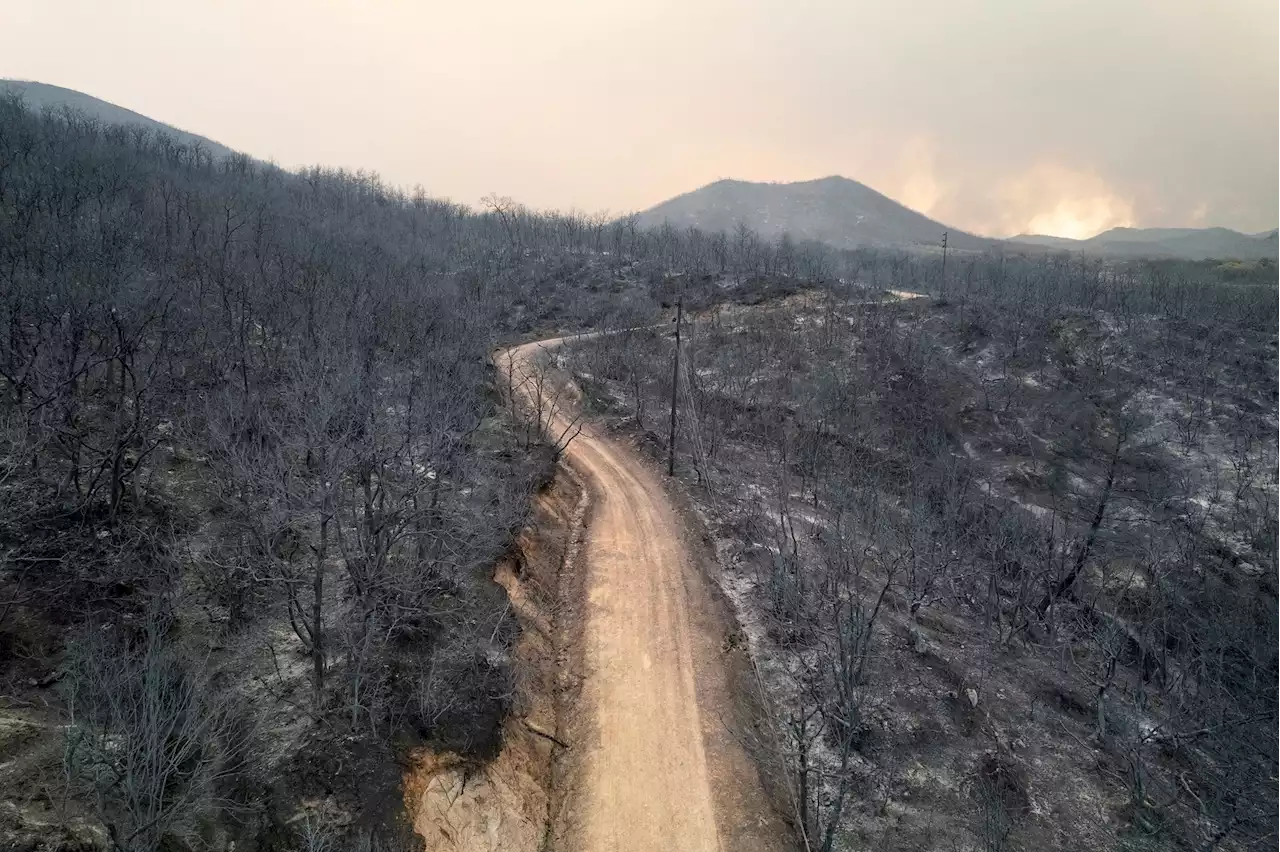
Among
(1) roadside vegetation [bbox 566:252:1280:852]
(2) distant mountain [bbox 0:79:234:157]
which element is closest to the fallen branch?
(1) roadside vegetation [bbox 566:252:1280:852]

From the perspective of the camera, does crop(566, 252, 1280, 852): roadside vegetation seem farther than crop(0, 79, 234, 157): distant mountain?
No

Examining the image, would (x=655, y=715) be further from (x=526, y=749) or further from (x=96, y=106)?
(x=96, y=106)

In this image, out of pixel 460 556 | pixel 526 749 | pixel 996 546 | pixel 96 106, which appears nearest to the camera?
pixel 526 749

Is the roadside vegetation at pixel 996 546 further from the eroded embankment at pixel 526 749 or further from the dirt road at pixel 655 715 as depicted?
the eroded embankment at pixel 526 749

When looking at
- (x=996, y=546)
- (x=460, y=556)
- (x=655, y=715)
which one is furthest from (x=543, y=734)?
(x=996, y=546)

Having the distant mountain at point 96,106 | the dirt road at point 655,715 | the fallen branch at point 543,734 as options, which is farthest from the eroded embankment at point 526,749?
the distant mountain at point 96,106

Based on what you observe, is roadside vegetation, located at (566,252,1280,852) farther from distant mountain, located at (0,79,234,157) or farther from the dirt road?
distant mountain, located at (0,79,234,157)
